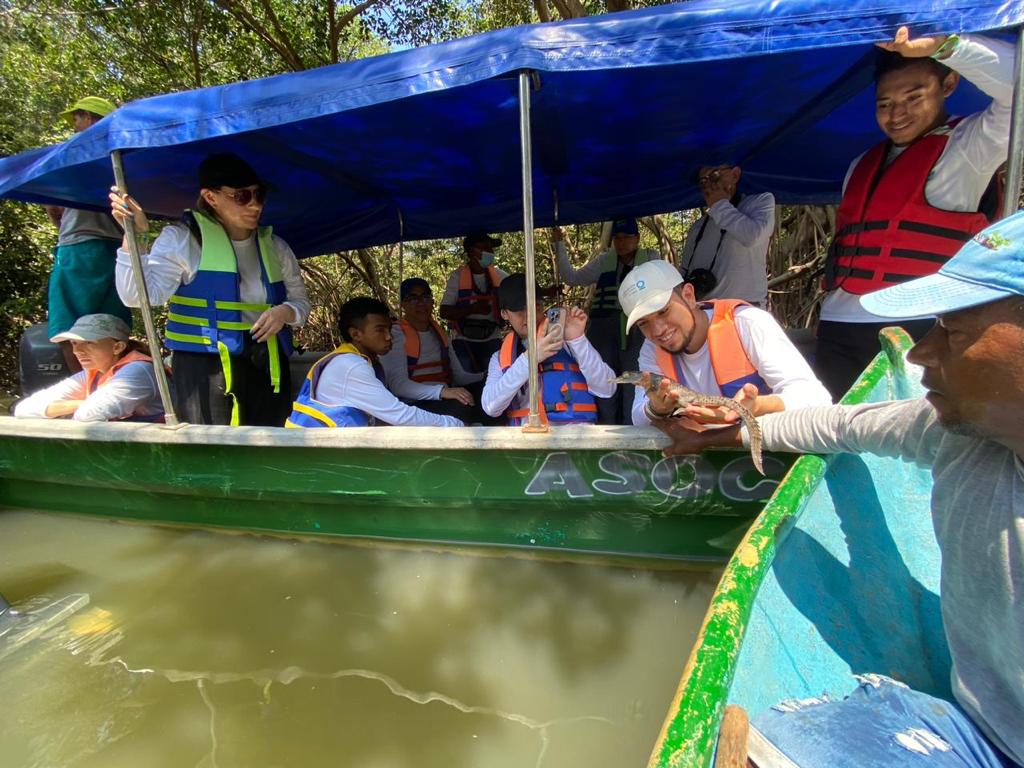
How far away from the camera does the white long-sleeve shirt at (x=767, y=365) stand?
1930 mm

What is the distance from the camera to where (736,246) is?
3.47 m

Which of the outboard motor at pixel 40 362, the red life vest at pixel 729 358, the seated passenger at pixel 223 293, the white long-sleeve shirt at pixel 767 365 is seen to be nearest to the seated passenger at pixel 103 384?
the seated passenger at pixel 223 293

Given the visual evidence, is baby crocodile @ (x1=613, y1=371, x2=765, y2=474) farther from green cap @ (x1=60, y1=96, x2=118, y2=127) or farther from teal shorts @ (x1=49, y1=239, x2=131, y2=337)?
green cap @ (x1=60, y1=96, x2=118, y2=127)

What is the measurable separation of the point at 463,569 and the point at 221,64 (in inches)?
320

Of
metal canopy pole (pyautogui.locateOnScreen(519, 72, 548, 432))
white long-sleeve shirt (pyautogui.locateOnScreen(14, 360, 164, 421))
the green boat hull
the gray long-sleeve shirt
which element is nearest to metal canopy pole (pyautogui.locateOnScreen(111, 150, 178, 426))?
the green boat hull

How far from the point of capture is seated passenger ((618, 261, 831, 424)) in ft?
6.35

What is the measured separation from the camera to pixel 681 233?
A: 10016 mm

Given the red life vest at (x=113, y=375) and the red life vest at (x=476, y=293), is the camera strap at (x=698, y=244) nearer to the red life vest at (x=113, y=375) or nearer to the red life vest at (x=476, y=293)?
the red life vest at (x=476, y=293)

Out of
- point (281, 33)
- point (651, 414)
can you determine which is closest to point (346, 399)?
point (651, 414)

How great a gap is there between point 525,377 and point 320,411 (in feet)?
3.47

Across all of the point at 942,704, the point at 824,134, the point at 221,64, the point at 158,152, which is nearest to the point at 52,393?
the point at 158,152

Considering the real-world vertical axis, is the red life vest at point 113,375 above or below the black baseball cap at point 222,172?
below

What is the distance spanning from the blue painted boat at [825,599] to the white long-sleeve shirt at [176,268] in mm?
2761

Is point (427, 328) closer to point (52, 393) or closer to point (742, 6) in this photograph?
point (52, 393)
